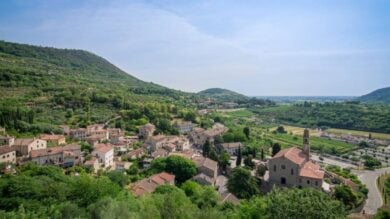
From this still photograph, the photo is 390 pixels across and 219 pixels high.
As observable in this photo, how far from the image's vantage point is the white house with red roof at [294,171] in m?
37.2

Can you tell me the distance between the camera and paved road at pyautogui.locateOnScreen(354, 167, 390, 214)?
37.1 meters

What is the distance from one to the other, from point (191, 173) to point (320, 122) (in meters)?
87.5

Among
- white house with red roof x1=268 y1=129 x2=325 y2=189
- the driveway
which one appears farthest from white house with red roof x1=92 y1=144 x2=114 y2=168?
white house with red roof x1=268 y1=129 x2=325 y2=189

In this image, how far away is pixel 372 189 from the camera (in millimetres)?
45938

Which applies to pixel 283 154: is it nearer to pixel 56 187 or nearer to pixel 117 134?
pixel 56 187

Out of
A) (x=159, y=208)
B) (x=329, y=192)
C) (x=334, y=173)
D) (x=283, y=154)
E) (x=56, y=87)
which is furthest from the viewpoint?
(x=56, y=87)

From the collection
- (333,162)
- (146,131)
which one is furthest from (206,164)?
(333,162)

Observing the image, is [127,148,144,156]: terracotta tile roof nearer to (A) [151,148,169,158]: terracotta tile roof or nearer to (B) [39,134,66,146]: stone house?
(A) [151,148,169,158]: terracotta tile roof

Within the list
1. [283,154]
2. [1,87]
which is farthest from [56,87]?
[283,154]

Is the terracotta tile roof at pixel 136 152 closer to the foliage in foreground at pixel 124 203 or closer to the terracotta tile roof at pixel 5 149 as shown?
the foliage in foreground at pixel 124 203

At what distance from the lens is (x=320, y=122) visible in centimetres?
11331

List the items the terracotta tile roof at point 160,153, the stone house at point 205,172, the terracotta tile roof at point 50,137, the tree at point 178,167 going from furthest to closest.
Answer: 1. the terracotta tile roof at point 50,137
2. the terracotta tile roof at point 160,153
3. the tree at point 178,167
4. the stone house at point 205,172

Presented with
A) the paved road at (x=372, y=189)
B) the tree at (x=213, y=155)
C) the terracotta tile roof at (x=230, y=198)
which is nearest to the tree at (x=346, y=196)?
the paved road at (x=372, y=189)

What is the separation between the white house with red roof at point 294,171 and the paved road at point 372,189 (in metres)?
7.03
